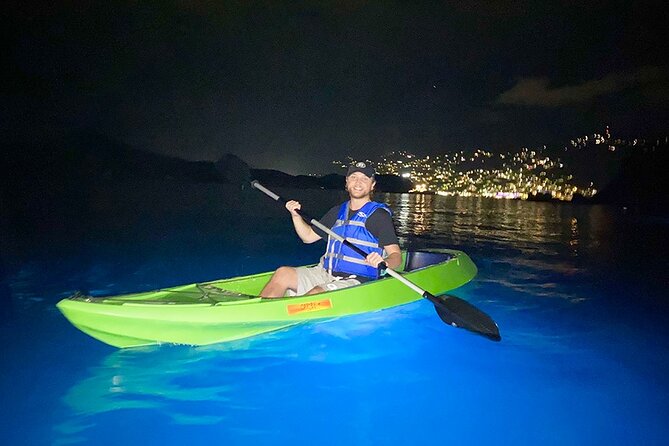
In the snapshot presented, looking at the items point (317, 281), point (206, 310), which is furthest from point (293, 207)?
point (206, 310)

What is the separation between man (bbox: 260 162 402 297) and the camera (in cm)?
551

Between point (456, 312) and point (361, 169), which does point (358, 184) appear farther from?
point (456, 312)

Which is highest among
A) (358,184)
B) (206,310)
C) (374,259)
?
(358,184)

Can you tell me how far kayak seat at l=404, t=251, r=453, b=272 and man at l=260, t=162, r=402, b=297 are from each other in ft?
8.87

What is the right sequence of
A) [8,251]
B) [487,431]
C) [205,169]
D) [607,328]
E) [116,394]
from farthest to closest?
[205,169] → [8,251] → [607,328] → [116,394] → [487,431]

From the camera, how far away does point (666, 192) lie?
66.9m

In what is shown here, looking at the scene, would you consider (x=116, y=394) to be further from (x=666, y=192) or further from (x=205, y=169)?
(x=205, y=169)

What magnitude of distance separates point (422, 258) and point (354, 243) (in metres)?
3.30

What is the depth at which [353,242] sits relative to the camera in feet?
18.7

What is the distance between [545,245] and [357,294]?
556 inches

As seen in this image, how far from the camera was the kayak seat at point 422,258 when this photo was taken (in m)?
8.52

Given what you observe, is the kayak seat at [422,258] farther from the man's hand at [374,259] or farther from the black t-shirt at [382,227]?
the man's hand at [374,259]

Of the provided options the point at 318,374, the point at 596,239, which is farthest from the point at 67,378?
the point at 596,239

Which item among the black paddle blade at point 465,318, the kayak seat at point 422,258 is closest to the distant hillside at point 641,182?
the kayak seat at point 422,258
